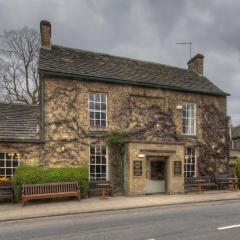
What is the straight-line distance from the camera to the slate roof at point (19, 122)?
18391mm

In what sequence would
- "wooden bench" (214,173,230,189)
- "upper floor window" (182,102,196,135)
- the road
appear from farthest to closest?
"upper floor window" (182,102,196,135)
"wooden bench" (214,173,230,189)
the road

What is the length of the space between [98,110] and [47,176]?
5074 millimetres

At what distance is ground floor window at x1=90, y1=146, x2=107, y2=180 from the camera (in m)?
20.0

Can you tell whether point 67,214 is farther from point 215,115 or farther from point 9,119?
point 215,115

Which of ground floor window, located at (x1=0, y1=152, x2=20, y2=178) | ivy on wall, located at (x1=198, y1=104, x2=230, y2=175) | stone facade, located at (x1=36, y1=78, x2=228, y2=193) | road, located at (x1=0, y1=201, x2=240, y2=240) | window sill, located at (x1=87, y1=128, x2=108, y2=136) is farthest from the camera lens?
ivy on wall, located at (x1=198, y1=104, x2=230, y2=175)

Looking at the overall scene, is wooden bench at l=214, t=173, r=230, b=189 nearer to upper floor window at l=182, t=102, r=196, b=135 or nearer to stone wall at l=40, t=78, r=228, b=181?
stone wall at l=40, t=78, r=228, b=181

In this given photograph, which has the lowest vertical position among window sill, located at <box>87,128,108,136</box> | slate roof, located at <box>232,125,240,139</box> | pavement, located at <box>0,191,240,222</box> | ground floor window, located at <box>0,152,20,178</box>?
pavement, located at <box>0,191,240,222</box>

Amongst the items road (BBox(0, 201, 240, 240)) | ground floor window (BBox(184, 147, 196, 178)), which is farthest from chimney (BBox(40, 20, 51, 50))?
road (BBox(0, 201, 240, 240))

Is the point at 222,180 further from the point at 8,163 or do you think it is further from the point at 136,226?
→ the point at 136,226

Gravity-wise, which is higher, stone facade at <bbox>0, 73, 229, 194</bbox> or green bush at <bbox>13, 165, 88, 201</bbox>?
stone facade at <bbox>0, 73, 229, 194</bbox>

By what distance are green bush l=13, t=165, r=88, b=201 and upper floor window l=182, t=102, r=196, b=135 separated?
7.85 meters

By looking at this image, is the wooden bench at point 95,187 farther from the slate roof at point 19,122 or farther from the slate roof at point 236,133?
the slate roof at point 236,133

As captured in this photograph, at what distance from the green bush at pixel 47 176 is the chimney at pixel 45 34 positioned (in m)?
7.99

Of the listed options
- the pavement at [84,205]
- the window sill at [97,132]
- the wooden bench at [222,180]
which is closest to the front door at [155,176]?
the pavement at [84,205]
